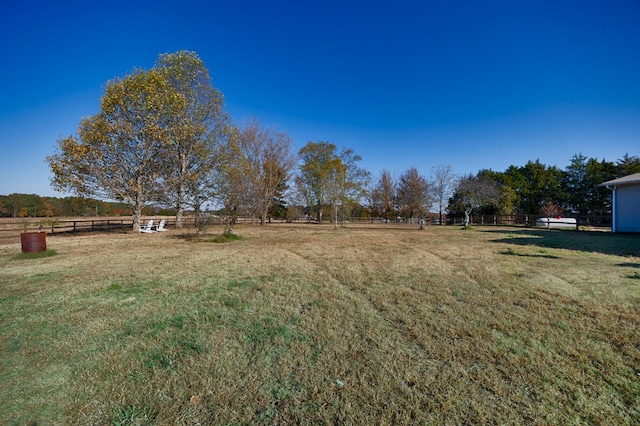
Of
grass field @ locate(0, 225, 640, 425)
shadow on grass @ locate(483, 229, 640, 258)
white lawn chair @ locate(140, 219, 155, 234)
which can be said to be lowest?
grass field @ locate(0, 225, 640, 425)

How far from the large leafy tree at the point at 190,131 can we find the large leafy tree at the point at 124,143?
738 mm

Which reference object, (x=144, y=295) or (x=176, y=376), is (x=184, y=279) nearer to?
(x=144, y=295)

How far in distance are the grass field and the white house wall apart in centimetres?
1418

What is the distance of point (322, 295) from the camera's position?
438cm

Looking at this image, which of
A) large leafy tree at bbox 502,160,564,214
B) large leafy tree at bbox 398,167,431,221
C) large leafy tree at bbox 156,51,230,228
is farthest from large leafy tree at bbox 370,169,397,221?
large leafy tree at bbox 156,51,230,228

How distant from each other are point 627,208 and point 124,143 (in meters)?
28.2

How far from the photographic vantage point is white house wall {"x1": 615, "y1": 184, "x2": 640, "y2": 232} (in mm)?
14242

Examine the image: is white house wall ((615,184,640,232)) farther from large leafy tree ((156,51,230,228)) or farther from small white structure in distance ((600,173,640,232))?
large leafy tree ((156,51,230,228))

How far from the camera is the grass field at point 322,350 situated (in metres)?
1.85

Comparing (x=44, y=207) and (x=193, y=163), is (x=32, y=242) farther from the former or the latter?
(x=44, y=207)

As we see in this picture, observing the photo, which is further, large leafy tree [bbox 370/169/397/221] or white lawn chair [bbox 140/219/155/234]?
large leafy tree [bbox 370/169/397/221]

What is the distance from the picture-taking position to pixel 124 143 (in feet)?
53.3

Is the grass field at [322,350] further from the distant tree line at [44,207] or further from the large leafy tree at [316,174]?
the distant tree line at [44,207]

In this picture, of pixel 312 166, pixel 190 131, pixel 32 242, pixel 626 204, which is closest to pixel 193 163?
pixel 190 131
